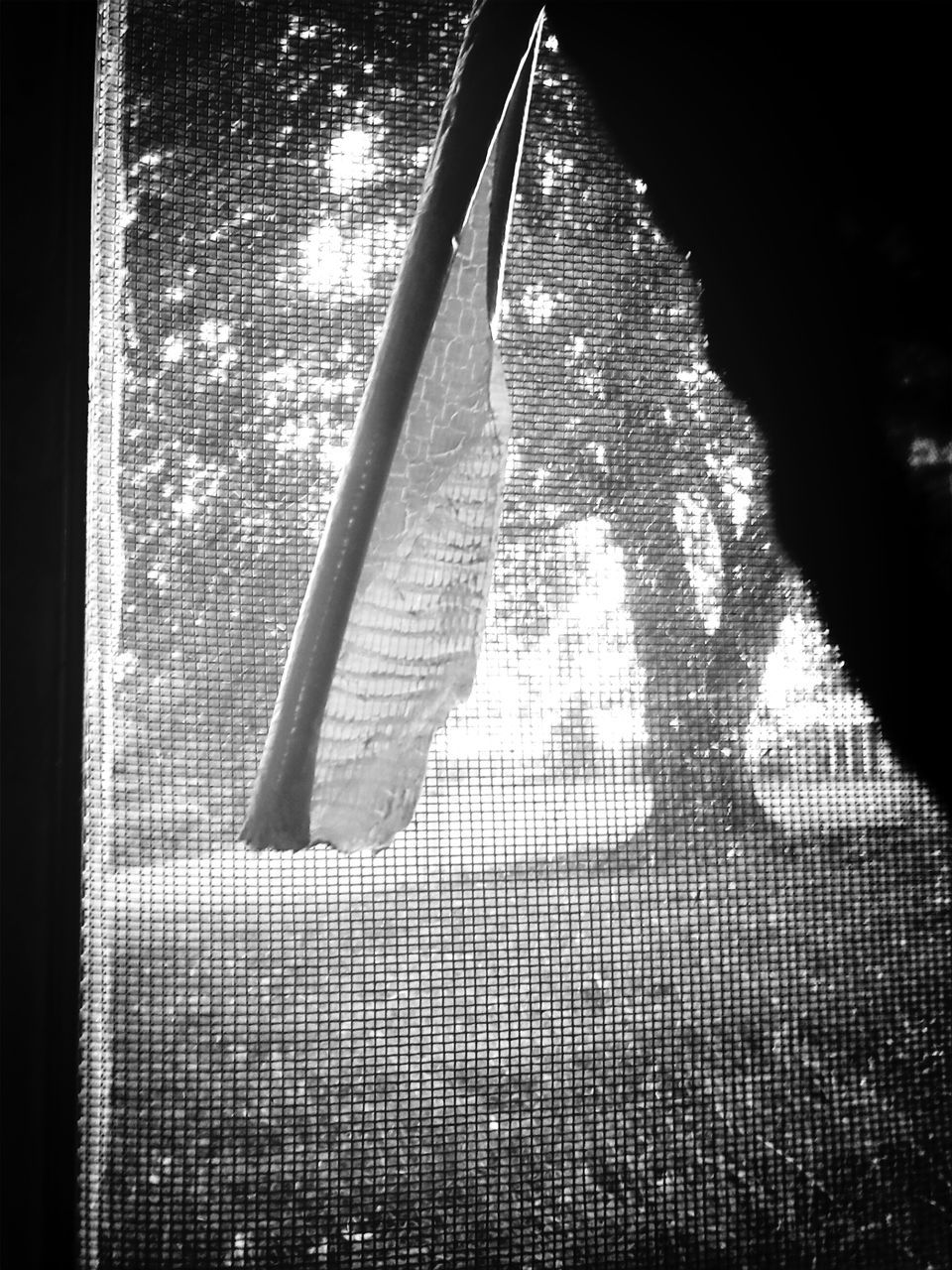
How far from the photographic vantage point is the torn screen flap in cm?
49

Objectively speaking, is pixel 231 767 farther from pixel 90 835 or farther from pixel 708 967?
pixel 708 967

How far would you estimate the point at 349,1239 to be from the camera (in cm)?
57

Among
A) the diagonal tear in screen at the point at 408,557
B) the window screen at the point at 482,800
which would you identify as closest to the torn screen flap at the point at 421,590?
the diagonal tear in screen at the point at 408,557

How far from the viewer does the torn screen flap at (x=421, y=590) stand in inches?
19.3

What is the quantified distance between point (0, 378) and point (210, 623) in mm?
269

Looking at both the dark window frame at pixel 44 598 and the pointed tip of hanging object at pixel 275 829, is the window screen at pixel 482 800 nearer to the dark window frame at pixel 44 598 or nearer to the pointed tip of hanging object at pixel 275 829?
the dark window frame at pixel 44 598

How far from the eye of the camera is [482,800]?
24.3 inches

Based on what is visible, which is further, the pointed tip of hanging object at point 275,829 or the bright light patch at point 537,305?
the bright light patch at point 537,305

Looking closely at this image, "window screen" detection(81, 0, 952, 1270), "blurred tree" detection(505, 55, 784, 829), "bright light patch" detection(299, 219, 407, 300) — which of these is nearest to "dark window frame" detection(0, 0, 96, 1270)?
"window screen" detection(81, 0, 952, 1270)

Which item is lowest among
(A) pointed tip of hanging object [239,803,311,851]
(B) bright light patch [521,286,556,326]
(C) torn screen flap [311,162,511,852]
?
(A) pointed tip of hanging object [239,803,311,851]

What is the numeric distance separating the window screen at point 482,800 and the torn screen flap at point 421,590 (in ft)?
0.35

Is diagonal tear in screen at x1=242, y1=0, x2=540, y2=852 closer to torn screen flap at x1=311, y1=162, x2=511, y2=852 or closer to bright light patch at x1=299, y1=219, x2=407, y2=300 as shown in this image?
torn screen flap at x1=311, y1=162, x2=511, y2=852

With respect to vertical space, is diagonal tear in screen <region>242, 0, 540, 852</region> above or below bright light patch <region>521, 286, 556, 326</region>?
below

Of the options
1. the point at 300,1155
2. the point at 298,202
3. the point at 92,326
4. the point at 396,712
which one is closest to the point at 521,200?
the point at 298,202
